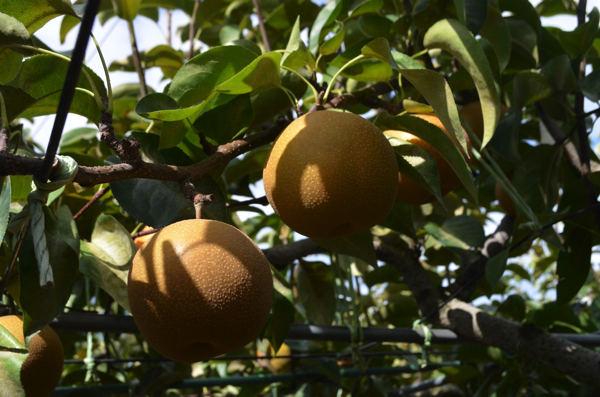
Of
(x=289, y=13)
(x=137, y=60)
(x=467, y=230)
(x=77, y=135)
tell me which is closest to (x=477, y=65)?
(x=467, y=230)

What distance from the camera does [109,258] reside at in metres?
0.81

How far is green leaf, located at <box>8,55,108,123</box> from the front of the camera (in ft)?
2.36

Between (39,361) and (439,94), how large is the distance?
0.68m

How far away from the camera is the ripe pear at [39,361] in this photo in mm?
725

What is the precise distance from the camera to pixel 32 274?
60cm

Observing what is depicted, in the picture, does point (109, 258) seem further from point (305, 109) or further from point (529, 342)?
point (529, 342)

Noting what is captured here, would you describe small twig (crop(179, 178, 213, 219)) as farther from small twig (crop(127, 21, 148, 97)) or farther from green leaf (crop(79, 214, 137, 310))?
small twig (crop(127, 21, 148, 97))

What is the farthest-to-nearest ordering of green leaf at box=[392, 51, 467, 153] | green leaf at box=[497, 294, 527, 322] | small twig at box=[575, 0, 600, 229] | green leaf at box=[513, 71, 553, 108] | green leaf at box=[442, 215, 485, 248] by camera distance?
1. green leaf at box=[497, 294, 527, 322]
2. green leaf at box=[442, 215, 485, 248]
3. small twig at box=[575, 0, 600, 229]
4. green leaf at box=[513, 71, 553, 108]
5. green leaf at box=[392, 51, 467, 153]

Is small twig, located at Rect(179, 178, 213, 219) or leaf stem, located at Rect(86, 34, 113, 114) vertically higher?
leaf stem, located at Rect(86, 34, 113, 114)

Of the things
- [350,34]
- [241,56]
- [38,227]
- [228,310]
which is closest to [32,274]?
[38,227]

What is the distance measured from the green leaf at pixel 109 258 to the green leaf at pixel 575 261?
0.94 metres

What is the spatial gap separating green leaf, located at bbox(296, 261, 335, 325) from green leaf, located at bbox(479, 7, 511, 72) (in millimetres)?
718

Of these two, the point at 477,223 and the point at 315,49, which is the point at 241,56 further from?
the point at 477,223

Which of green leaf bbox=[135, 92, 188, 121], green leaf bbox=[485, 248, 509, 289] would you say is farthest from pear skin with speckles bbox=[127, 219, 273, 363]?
green leaf bbox=[485, 248, 509, 289]
